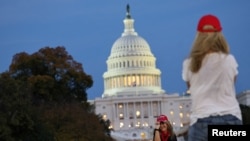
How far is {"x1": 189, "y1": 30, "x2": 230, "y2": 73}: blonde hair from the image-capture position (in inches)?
356

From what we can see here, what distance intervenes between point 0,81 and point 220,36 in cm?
5373

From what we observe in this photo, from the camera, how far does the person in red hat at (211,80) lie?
9.06 meters

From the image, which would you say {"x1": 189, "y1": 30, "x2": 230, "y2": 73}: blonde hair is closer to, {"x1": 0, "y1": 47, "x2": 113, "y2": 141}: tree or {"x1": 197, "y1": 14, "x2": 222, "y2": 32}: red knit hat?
{"x1": 197, "y1": 14, "x2": 222, "y2": 32}: red knit hat

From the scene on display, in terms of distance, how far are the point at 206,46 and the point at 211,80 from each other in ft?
1.12

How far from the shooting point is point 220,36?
29.8 feet

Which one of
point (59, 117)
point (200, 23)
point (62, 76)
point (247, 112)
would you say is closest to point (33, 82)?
point (62, 76)

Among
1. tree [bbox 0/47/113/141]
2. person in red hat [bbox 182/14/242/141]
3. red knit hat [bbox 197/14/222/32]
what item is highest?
tree [bbox 0/47/113/141]

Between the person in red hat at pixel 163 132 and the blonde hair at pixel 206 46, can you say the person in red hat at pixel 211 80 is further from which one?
the person in red hat at pixel 163 132

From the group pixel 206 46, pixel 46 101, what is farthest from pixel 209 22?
pixel 46 101

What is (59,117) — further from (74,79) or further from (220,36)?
(220,36)

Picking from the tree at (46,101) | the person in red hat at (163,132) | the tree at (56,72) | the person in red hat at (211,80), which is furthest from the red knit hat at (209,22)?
the tree at (56,72)

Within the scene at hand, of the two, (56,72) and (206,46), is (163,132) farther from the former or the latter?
(56,72)

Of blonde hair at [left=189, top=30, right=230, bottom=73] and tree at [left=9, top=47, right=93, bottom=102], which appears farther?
tree at [left=9, top=47, right=93, bottom=102]

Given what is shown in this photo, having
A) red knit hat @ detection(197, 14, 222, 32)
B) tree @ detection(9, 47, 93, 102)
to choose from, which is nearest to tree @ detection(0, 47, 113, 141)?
tree @ detection(9, 47, 93, 102)
